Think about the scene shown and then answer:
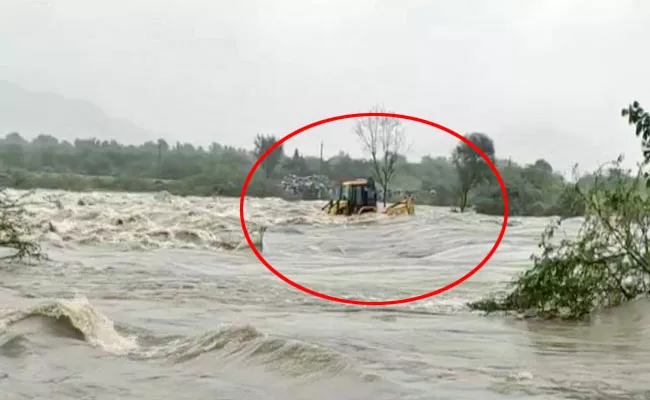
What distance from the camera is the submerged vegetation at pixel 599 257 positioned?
4.43 metres

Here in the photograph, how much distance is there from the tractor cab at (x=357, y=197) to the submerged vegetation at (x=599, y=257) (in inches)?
50.1

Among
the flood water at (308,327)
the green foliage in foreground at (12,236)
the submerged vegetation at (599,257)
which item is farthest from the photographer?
the green foliage in foreground at (12,236)

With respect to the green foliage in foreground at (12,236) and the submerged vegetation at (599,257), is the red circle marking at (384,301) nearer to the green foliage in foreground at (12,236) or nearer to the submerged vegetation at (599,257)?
the submerged vegetation at (599,257)

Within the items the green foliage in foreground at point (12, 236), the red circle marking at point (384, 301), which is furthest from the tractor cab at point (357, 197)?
the green foliage in foreground at point (12, 236)

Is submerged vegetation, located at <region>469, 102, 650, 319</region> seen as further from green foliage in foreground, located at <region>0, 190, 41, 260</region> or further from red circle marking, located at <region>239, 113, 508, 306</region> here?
green foliage in foreground, located at <region>0, 190, 41, 260</region>

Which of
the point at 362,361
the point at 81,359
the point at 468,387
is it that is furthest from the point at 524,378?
the point at 81,359

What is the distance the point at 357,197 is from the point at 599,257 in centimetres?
159

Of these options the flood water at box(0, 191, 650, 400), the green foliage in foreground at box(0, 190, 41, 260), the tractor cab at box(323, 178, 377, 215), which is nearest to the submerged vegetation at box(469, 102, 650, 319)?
the flood water at box(0, 191, 650, 400)

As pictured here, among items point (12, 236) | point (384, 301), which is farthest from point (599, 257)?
point (12, 236)

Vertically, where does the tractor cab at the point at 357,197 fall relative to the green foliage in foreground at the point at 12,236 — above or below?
above

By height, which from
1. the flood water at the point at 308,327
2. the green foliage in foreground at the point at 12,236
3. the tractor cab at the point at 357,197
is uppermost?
the tractor cab at the point at 357,197

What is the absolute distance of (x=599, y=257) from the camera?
4477 millimetres

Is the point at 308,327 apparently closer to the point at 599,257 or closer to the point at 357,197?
the point at 357,197

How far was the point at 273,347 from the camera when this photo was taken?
10.6ft
